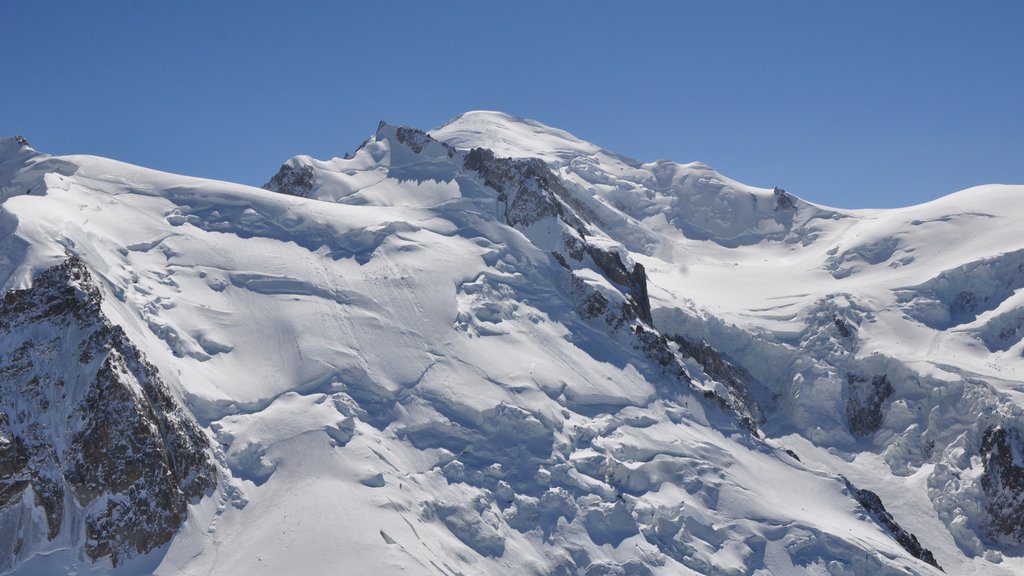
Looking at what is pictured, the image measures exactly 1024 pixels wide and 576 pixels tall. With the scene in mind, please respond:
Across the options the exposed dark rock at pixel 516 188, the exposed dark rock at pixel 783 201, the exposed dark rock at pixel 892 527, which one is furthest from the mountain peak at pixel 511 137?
the exposed dark rock at pixel 892 527

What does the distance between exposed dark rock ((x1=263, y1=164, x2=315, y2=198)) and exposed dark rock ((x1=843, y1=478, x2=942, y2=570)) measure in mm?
57668

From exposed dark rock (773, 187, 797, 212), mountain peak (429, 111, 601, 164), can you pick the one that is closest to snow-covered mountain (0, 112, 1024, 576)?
exposed dark rock (773, 187, 797, 212)

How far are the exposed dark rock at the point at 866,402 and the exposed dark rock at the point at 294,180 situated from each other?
2242 inches

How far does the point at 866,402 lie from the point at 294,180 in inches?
2375

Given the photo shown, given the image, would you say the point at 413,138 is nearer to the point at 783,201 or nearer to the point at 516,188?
the point at 516,188

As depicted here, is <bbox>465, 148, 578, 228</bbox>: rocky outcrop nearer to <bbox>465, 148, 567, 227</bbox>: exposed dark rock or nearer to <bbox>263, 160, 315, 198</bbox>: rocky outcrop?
<bbox>465, 148, 567, 227</bbox>: exposed dark rock

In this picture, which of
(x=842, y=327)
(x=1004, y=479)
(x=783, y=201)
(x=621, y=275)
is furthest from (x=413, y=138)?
(x=1004, y=479)

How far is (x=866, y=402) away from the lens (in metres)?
95.9

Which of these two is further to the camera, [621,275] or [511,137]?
[511,137]

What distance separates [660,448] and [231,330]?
104 ft

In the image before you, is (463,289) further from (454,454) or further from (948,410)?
(948,410)

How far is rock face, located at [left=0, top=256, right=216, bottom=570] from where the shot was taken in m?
52.1

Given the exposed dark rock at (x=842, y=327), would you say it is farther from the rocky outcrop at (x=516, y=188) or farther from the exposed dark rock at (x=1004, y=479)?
the rocky outcrop at (x=516, y=188)

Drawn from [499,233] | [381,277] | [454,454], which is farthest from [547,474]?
[499,233]
